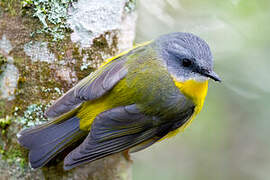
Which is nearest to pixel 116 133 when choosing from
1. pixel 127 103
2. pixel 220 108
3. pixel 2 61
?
pixel 127 103

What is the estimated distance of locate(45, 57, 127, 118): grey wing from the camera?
8.04ft

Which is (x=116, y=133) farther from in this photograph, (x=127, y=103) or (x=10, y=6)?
(x=10, y=6)

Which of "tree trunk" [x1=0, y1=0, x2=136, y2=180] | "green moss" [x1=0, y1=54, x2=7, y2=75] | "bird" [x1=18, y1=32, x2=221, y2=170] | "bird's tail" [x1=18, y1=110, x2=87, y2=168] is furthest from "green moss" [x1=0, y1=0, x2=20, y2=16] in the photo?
"bird's tail" [x1=18, y1=110, x2=87, y2=168]

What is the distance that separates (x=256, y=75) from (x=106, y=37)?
11.9ft

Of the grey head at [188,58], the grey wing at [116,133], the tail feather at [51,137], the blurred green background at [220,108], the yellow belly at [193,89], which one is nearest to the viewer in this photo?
the tail feather at [51,137]

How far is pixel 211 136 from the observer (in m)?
5.79

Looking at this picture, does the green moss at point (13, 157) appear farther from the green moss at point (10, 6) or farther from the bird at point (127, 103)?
the green moss at point (10, 6)

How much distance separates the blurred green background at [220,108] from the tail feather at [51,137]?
2.95m

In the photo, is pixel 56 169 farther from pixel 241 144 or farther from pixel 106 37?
pixel 241 144

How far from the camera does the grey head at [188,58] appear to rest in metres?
2.55

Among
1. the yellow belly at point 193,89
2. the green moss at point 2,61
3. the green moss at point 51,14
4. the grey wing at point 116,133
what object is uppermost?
the green moss at point 51,14

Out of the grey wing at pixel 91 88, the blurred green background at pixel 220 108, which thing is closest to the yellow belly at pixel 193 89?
the grey wing at pixel 91 88

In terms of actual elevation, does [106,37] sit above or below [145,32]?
above

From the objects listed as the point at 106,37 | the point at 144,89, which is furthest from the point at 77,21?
the point at 144,89
